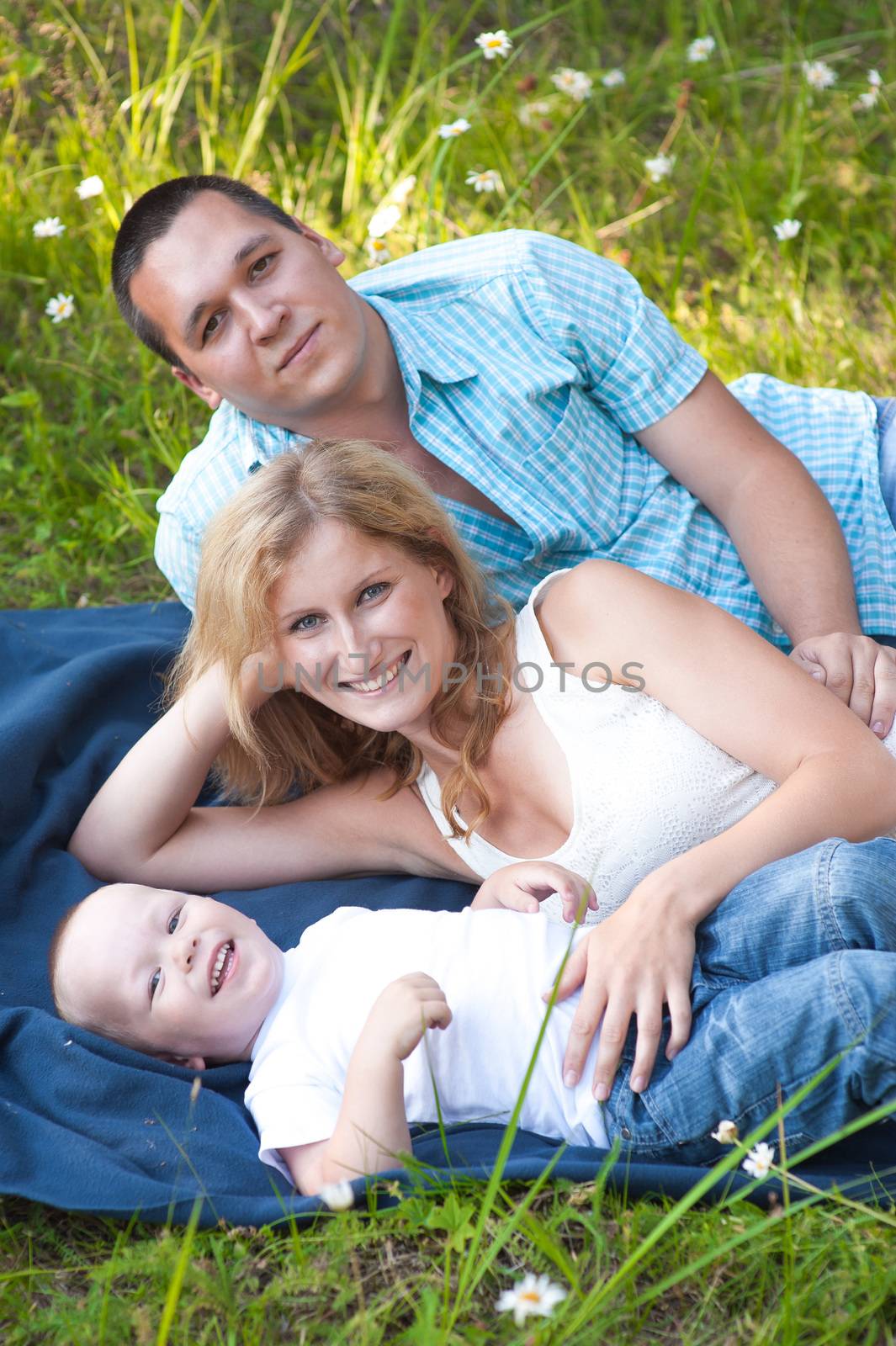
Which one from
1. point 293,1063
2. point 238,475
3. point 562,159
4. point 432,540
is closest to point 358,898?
point 293,1063

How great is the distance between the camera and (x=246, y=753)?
238 centimetres

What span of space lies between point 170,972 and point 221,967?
0.08 m

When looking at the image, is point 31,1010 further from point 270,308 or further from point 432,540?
point 270,308

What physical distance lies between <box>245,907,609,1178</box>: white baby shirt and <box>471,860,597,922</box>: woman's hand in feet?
0.09

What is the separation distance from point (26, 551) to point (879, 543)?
2267 millimetres

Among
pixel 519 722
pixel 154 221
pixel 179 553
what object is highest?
pixel 154 221

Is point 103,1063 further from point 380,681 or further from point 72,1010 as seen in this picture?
point 380,681

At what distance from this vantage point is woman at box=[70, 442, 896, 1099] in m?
1.84

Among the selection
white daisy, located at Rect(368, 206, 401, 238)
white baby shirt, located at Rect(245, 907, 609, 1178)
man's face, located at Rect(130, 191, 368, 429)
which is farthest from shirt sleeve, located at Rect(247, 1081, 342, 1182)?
white daisy, located at Rect(368, 206, 401, 238)

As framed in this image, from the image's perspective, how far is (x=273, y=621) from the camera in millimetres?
2031

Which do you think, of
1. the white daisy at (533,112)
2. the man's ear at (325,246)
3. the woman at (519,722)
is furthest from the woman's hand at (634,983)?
the white daisy at (533,112)

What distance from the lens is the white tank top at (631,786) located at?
1.99 m

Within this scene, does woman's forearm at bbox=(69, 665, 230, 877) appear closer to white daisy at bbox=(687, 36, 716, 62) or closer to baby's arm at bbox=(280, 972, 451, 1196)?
baby's arm at bbox=(280, 972, 451, 1196)

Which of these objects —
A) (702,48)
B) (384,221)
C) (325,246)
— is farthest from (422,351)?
(702,48)
